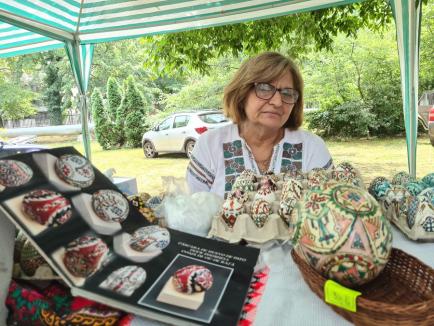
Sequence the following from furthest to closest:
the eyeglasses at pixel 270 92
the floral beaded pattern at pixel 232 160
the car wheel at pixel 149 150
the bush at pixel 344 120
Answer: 1. the bush at pixel 344 120
2. the car wheel at pixel 149 150
3. the floral beaded pattern at pixel 232 160
4. the eyeglasses at pixel 270 92

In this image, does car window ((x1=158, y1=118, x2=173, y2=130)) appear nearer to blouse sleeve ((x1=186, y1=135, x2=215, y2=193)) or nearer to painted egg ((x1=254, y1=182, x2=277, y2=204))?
blouse sleeve ((x1=186, y1=135, x2=215, y2=193))

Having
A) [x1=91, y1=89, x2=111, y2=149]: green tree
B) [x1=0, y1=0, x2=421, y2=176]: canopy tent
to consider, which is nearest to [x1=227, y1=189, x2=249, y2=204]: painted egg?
[x1=0, y1=0, x2=421, y2=176]: canopy tent

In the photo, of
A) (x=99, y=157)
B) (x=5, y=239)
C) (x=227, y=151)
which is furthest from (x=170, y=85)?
(x=5, y=239)

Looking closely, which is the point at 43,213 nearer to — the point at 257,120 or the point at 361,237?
the point at 361,237

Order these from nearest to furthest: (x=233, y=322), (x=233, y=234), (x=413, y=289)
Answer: (x=233, y=322)
(x=413, y=289)
(x=233, y=234)

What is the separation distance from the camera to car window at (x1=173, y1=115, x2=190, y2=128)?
308 inches

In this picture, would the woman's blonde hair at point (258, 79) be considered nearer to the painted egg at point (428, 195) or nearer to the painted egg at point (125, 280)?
the painted egg at point (428, 195)

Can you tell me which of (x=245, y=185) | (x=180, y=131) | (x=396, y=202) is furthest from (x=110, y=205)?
(x=180, y=131)

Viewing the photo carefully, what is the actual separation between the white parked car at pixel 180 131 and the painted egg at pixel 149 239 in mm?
6461

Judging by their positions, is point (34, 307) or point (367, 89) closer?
point (34, 307)

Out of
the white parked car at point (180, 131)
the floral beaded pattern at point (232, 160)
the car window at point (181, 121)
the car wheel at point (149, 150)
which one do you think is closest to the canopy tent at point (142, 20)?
the floral beaded pattern at point (232, 160)

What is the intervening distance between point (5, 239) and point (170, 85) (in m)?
16.5

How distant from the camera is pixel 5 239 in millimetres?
582

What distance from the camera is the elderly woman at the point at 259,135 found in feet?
4.87
